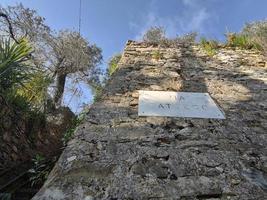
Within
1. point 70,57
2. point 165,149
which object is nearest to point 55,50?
point 70,57

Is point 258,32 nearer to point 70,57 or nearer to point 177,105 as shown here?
point 177,105

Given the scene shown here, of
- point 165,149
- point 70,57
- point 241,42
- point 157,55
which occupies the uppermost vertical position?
point 70,57

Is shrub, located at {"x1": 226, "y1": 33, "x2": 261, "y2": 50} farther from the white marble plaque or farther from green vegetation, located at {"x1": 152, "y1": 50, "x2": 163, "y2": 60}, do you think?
the white marble plaque

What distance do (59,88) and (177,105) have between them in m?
6.49

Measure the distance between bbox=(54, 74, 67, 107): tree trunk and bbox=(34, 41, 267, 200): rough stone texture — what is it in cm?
434

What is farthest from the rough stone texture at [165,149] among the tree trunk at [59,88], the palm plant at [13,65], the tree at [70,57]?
the tree at [70,57]

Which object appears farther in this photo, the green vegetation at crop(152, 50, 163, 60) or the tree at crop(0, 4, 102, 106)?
the tree at crop(0, 4, 102, 106)

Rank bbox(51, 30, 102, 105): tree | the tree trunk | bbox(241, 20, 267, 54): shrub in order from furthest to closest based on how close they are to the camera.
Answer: bbox(51, 30, 102, 105): tree, the tree trunk, bbox(241, 20, 267, 54): shrub

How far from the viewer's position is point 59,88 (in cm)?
943

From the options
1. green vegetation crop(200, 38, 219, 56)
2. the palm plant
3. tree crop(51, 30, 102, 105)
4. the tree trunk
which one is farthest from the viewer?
tree crop(51, 30, 102, 105)

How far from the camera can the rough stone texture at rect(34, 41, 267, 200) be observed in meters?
2.25

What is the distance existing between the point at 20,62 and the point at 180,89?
117 inches

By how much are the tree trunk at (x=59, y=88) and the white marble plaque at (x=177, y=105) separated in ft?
15.9

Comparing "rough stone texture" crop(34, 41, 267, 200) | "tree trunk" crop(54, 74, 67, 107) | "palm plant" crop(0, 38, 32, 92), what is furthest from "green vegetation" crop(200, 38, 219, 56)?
"tree trunk" crop(54, 74, 67, 107)
